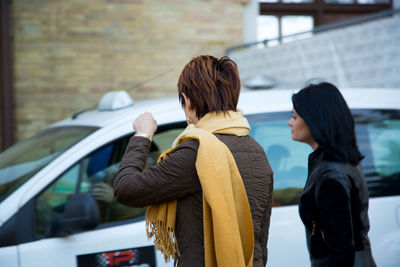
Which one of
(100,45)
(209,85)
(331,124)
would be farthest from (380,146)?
(100,45)

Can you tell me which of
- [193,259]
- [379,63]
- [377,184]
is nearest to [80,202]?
[193,259]

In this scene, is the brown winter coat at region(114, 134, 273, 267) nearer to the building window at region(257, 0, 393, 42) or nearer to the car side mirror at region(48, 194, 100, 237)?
the car side mirror at region(48, 194, 100, 237)

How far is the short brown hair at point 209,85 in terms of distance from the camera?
1.87 metres

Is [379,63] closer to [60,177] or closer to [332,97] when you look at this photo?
[332,97]

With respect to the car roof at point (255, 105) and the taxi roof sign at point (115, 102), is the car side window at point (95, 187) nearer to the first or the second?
the car roof at point (255, 105)

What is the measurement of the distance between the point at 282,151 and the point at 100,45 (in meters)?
5.16

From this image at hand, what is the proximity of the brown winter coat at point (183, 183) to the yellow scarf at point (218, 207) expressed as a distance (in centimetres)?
4

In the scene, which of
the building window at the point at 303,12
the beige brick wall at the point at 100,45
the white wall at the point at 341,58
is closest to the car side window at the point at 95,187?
the white wall at the point at 341,58

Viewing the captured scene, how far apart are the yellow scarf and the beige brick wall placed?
5306 millimetres

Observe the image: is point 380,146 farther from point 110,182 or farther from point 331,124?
point 110,182

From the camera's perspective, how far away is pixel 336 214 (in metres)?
1.90

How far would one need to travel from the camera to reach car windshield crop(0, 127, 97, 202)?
2.63m

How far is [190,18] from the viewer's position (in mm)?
7895

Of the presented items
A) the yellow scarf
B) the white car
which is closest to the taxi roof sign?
the white car
